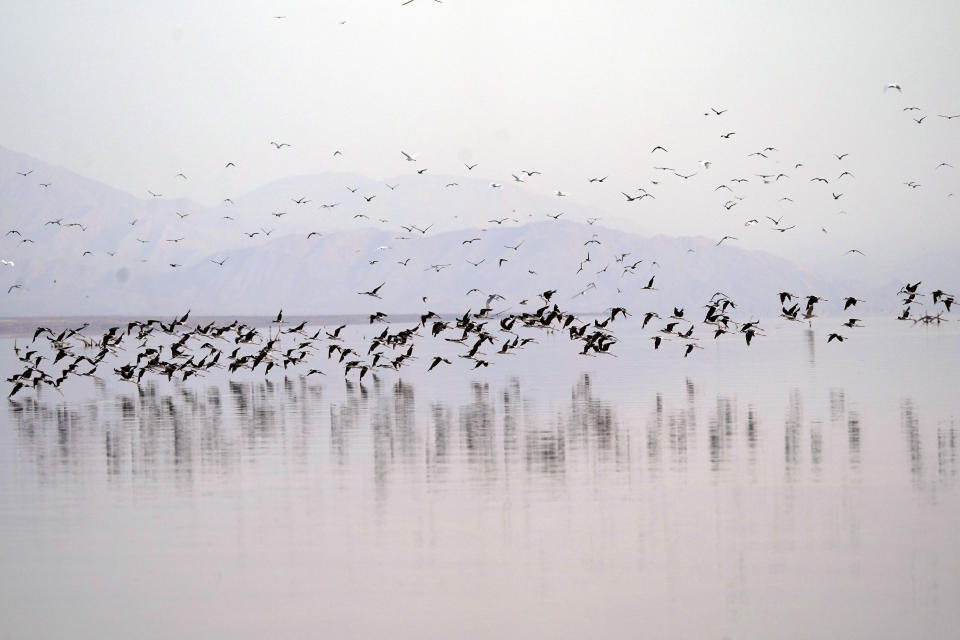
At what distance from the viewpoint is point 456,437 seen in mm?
34594

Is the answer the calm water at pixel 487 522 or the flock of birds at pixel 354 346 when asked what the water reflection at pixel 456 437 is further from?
the flock of birds at pixel 354 346

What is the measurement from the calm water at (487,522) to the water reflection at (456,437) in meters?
0.18

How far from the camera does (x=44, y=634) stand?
15.5 meters

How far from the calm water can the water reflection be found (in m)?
0.18

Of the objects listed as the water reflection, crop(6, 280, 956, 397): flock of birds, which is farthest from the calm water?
crop(6, 280, 956, 397): flock of birds

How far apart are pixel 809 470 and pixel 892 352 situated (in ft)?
205

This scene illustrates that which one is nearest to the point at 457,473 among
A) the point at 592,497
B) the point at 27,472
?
the point at 592,497

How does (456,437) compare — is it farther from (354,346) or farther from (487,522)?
(354,346)

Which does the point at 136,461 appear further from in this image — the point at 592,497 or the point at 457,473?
the point at 592,497

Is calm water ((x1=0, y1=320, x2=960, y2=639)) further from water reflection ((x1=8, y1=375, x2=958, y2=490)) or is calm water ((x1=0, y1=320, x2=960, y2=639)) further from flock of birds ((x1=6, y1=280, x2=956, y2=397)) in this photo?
flock of birds ((x1=6, y1=280, x2=956, y2=397))

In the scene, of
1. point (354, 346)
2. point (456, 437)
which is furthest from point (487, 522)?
point (354, 346)

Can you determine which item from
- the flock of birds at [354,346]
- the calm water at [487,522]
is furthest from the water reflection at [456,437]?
the flock of birds at [354,346]

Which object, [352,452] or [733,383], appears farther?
[733,383]

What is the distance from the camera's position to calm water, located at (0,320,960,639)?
15906 millimetres
